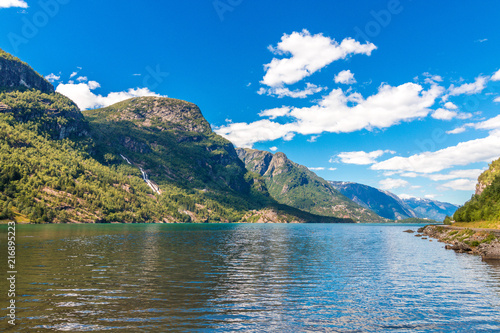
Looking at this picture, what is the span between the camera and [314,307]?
24906 millimetres

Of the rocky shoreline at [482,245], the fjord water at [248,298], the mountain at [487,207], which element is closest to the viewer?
the fjord water at [248,298]

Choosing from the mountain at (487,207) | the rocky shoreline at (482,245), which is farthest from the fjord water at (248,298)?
the mountain at (487,207)

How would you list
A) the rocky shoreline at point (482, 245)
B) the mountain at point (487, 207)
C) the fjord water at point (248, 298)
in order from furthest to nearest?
the mountain at point (487, 207) → the rocky shoreline at point (482, 245) → the fjord water at point (248, 298)

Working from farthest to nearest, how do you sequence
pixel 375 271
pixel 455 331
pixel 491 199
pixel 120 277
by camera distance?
pixel 491 199 < pixel 375 271 < pixel 120 277 < pixel 455 331

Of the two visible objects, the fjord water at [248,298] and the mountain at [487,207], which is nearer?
the fjord water at [248,298]

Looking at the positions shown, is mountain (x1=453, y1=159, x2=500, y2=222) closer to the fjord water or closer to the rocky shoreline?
the rocky shoreline

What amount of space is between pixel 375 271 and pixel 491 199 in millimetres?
93272

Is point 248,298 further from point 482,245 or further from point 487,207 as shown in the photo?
point 487,207

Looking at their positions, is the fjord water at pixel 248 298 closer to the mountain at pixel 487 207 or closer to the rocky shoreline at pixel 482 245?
the rocky shoreline at pixel 482 245

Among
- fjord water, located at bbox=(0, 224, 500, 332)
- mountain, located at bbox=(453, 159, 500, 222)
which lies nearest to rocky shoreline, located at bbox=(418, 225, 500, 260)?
fjord water, located at bbox=(0, 224, 500, 332)

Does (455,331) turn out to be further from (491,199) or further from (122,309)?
(491,199)

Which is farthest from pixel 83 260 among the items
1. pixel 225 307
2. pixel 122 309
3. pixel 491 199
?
pixel 491 199

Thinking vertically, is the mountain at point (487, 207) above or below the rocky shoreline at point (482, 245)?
above

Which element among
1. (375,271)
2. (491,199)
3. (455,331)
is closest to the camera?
(455,331)
